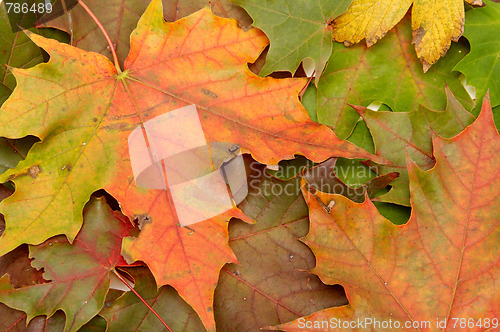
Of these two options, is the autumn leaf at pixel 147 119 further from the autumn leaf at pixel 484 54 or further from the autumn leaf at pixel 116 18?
the autumn leaf at pixel 484 54

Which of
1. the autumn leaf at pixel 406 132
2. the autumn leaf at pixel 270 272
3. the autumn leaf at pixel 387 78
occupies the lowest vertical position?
the autumn leaf at pixel 270 272

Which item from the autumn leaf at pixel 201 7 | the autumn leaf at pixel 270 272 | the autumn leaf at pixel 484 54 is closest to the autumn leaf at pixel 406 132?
the autumn leaf at pixel 484 54

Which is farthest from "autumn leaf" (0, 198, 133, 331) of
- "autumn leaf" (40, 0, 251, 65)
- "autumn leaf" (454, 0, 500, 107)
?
"autumn leaf" (454, 0, 500, 107)

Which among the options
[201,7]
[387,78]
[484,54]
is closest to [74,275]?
[201,7]

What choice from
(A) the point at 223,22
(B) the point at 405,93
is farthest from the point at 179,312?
(B) the point at 405,93

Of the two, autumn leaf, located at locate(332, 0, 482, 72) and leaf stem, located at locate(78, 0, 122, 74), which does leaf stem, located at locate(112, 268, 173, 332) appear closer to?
leaf stem, located at locate(78, 0, 122, 74)

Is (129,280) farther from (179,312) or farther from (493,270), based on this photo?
(493,270)
